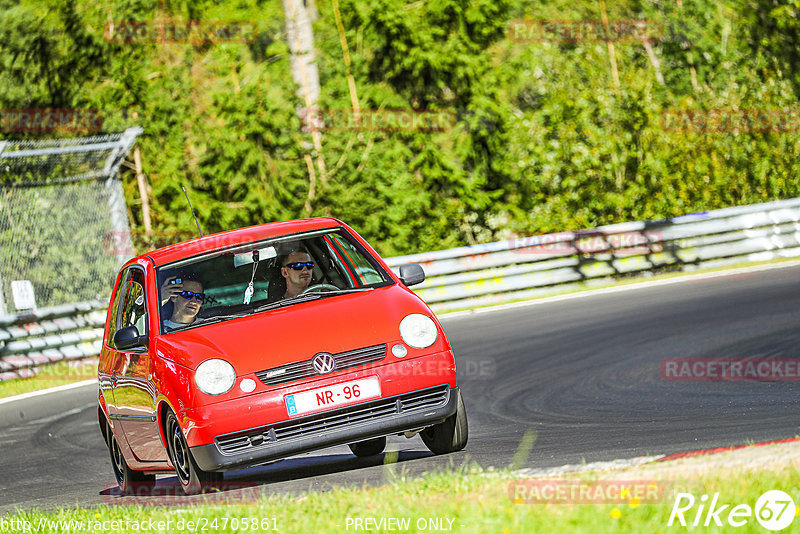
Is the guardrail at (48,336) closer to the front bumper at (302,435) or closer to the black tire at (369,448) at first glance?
the black tire at (369,448)

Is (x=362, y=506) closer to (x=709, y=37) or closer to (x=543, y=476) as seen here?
(x=543, y=476)

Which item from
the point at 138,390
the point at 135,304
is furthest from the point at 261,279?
the point at 138,390

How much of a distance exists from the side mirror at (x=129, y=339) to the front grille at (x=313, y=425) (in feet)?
3.62

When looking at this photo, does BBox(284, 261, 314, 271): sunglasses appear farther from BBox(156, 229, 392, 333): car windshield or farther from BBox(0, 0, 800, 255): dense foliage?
BBox(0, 0, 800, 255): dense foliage

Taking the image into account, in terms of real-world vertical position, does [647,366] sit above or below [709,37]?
below

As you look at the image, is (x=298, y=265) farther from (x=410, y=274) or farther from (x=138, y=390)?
(x=138, y=390)

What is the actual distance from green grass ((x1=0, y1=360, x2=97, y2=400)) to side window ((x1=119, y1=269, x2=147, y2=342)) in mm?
7326

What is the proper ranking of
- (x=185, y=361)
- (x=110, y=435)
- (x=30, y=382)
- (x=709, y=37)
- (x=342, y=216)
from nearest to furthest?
(x=185, y=361)
(x=110, y=435)
(x=30, y=382)
(x=342, y=216)
(x=709, y=37)

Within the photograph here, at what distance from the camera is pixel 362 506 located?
5.72 m

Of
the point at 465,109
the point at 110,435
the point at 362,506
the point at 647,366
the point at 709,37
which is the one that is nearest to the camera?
the point at 362,506

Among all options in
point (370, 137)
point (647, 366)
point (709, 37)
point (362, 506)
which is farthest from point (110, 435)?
point (709, 37)

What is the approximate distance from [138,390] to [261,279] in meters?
1.12

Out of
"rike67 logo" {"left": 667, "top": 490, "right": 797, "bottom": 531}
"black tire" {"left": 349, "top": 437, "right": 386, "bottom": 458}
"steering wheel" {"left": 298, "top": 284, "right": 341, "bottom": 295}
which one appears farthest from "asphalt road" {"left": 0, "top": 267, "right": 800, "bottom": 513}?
"rike67 logo" {"left": 667, "top": 490, "right": 797, "bottom": 531}

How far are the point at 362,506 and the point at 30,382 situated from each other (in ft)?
37.9
